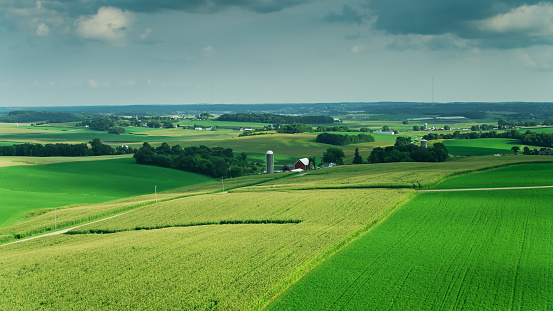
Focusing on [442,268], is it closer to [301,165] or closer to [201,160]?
[201,160]

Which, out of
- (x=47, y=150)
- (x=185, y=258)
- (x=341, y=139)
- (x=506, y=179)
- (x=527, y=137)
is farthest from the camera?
(x=341, y=139)

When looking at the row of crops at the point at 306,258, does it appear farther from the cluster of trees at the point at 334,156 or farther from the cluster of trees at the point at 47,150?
the cluster of trees at the point at 47,150

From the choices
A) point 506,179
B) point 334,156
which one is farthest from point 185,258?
point 334,156

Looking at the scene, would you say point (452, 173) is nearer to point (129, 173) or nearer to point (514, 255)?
point (514, 255)

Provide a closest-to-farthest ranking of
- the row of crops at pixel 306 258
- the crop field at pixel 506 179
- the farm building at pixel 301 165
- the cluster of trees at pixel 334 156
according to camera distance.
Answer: the row of crops at pixel 306 258
the crop field at pixel 506 179
the farm building at pixel 301 165
the cluster of trees at pixel 334 156

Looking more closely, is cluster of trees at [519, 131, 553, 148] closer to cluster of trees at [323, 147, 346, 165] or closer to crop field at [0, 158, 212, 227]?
cluster of trees at [323, 147, 346, 165]

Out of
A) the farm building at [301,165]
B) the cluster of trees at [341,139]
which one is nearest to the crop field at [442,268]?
the farm building at [301,165]
